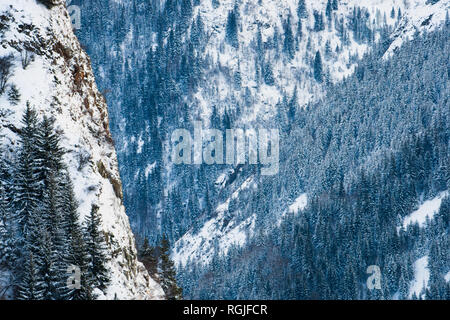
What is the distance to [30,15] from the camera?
61.7 metres

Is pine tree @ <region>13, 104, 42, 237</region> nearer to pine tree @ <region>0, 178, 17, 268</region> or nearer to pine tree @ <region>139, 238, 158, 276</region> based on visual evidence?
pine tree @ <region>0, 178, 17, 268</region>

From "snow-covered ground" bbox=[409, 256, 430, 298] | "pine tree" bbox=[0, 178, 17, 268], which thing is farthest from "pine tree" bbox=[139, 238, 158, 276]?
"snow-covered ground" bbox=[409, 256, 430, 298]

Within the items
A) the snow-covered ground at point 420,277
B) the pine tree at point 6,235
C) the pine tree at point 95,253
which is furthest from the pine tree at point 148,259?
the snow-covered ground at point 420,277

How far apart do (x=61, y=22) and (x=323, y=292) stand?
427 feet

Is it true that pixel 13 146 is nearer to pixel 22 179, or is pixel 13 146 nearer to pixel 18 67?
pixel 22 179

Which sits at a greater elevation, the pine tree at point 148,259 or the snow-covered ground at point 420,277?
the pine tree at point 148,259

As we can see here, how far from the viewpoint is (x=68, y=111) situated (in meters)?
61.4

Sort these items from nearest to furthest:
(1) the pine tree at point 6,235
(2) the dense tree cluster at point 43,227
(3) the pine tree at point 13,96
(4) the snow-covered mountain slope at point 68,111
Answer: (2) the dense tree cluster at point 43,227
(1) the pine tree at point 6,235
(3) the pine tree at point 13,96
(4) the snow-covered mountain slope at point 68,111

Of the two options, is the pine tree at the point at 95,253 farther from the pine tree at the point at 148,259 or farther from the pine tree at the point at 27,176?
the pine tree at the point at 148,259

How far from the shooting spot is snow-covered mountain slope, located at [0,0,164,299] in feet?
188

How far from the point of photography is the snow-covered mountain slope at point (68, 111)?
188 feet
